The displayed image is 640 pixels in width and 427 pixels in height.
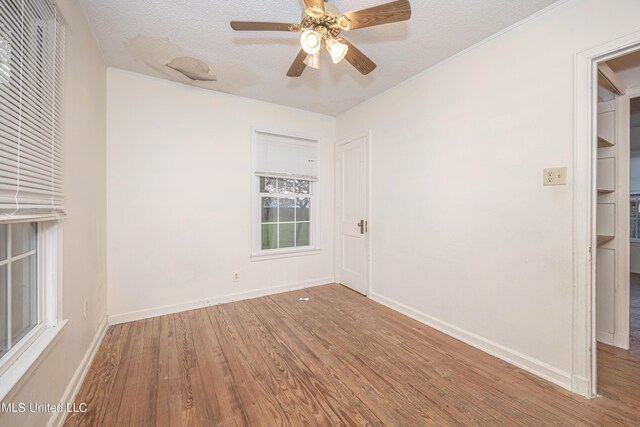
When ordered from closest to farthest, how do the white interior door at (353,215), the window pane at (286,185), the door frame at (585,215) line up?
the door frame at (585,215), the white interior door at (353,215), the window pane at (286,185)

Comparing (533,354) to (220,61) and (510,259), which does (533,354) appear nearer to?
(510,259)

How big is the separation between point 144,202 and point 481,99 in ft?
11.3

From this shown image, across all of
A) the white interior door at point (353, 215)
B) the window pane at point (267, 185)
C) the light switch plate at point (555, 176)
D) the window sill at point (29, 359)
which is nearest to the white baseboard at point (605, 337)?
the light switch plate at point (555, 176)

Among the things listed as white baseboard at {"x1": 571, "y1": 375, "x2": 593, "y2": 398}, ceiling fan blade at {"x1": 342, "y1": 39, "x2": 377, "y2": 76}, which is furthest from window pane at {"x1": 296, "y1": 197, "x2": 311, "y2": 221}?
white baseboard at {"x1": 571, "y1": 375, "x2": 593, "y2": 398}

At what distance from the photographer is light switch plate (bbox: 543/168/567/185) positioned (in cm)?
175

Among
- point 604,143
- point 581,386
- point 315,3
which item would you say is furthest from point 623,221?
point 315,3

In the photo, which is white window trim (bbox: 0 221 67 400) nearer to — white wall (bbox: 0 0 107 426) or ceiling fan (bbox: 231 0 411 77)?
white wall (bbox: 0 0 107 426)

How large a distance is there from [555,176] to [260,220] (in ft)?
10.0

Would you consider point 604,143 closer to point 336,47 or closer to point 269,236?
point 336,47

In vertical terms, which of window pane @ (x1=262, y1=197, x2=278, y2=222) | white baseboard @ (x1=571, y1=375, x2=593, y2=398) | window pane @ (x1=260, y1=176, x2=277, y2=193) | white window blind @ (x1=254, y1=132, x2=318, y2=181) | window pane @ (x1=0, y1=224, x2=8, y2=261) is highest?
white window blind @ (x1=254, y1=132, x2=318, y2=181)

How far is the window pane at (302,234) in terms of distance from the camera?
3.89 m

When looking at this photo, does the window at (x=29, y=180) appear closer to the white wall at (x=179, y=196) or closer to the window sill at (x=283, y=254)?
the white wall at (x=179, y=196)

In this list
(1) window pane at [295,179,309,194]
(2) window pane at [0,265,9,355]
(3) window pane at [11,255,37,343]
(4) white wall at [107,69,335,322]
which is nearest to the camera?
(2) window pane at [0,265,9,355]

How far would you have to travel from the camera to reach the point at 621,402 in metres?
1.60
